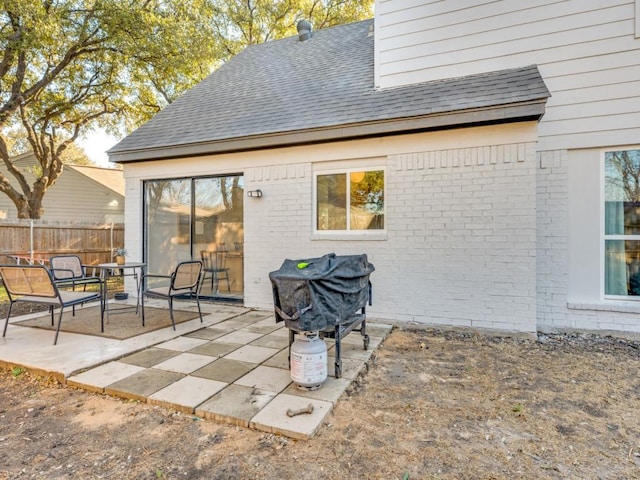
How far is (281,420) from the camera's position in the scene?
98.6 inches

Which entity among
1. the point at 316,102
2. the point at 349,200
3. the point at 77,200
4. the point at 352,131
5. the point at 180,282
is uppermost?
the point at 316,102

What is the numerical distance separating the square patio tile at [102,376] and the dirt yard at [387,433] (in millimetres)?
96

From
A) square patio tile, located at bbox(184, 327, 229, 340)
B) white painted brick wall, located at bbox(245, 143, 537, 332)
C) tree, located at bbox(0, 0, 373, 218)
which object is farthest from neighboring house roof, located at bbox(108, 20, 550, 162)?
tree, located at bbox(0, 0, 373, 218)

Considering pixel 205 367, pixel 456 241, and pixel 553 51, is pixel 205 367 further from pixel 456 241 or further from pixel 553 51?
pixel 553 51

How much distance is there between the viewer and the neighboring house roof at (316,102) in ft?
15.2

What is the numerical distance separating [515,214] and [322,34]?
21.3ft

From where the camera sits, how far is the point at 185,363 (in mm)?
3568

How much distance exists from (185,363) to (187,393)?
2.30 ft

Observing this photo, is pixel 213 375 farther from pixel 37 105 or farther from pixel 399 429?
pixel 37 105

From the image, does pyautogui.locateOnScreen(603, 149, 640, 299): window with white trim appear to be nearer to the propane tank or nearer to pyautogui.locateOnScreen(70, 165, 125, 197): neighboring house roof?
the propane tank

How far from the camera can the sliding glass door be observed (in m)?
6.23

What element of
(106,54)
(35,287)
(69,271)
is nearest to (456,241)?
(35,287)

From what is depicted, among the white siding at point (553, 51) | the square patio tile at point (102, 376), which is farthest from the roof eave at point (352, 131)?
the square patio tile at point (102, 376)

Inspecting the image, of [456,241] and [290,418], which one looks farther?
[456,241]
